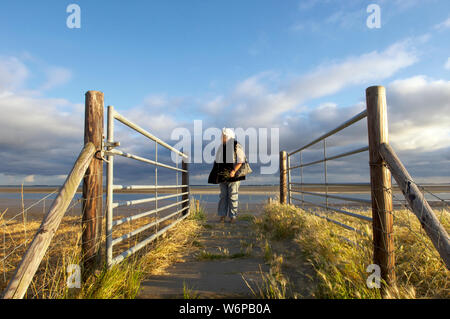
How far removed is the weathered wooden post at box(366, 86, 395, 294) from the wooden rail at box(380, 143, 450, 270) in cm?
14

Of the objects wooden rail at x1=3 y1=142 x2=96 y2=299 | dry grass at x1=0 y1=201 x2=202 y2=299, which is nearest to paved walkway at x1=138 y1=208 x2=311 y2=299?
dry grass at x1=0 y1=201 x2=202 y2=299

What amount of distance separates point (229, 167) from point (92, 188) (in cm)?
363

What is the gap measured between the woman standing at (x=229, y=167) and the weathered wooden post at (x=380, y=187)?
3.50 m

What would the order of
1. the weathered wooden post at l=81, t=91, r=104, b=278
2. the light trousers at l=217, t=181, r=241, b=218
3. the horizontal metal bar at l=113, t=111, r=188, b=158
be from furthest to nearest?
the light trousers at l=217, t=181, r=241, b=218 → the horizontal metal bar at l=113, t=111, r=188, b=158 → the weathered wooden post at l=81, t=91, r=104, b=278

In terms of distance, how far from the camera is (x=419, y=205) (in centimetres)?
186

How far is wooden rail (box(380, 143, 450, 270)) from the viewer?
1689 mm

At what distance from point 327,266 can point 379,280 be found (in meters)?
0.41

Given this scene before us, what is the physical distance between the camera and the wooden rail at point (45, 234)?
152 cm

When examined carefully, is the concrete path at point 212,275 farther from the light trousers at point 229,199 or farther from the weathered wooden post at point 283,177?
the weathered wooden post at point 283,177

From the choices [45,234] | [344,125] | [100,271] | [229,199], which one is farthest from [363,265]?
[229,199]
